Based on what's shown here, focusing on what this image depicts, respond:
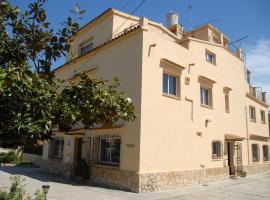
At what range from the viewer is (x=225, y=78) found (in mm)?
20125

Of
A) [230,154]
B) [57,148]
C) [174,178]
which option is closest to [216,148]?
[230,154]

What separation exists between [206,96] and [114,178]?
333 inches

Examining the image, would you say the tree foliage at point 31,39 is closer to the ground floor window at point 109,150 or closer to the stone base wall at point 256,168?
the ground floor window at point 109,150

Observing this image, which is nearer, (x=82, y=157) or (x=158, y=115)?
(x=158, y=115)

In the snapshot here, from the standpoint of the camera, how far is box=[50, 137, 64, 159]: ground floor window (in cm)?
1892

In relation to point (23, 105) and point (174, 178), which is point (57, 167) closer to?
point (174, 178)

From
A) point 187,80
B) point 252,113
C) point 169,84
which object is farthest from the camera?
point 252,113

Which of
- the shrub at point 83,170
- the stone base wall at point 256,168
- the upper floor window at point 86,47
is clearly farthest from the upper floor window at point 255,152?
the upper floor window at point 86,47

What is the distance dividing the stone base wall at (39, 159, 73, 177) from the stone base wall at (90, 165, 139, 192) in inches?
114

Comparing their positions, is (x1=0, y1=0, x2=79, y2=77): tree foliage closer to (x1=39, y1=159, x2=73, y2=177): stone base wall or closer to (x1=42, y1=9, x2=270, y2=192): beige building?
(x1=42, y1=9, x2=270, y2=192): beige building

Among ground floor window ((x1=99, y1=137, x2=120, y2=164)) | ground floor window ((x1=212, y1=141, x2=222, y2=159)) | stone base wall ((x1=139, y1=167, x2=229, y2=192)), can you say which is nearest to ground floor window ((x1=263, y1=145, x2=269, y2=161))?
ground floor window ((x1=212, y1=141, x2=222, y2=159))

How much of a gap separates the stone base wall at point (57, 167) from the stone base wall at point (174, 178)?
20.9 ft

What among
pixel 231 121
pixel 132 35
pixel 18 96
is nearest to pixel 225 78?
pixel 231 121

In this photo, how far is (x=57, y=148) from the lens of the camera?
19562mm
